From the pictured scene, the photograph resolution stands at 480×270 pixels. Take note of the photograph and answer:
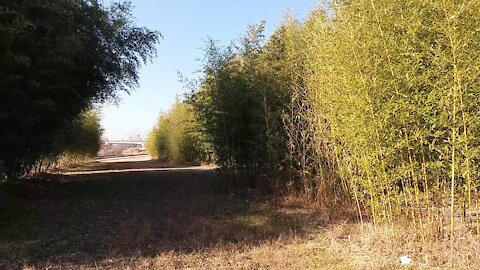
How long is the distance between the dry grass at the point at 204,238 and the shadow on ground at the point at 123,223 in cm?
1

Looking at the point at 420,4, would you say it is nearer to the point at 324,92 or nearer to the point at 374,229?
the point at 324,92

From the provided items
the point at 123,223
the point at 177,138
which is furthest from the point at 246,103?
the point at 177,138

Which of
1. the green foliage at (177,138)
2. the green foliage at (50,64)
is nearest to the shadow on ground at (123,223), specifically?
the green foliage at (50,64)

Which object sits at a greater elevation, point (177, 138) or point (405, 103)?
point (177, 138)

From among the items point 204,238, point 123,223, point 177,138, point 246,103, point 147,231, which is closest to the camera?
point 204,238

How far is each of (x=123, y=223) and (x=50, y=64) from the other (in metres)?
2.88

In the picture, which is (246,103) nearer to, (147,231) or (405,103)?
(147,231)

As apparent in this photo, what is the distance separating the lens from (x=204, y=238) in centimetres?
545

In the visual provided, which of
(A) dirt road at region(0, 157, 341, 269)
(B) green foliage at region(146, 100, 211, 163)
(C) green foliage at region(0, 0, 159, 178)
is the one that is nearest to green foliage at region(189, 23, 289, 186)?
(A) dirt road at region(0, 157, 341, 269)

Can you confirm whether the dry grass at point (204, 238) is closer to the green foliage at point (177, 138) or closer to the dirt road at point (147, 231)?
the dirt road at point (147, 231)

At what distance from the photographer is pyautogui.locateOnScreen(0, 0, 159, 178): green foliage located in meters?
6.64

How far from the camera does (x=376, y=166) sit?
4.62 meters

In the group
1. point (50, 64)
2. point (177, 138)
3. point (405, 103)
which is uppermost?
point (50, 64)

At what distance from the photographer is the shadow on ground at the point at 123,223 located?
4957mm
